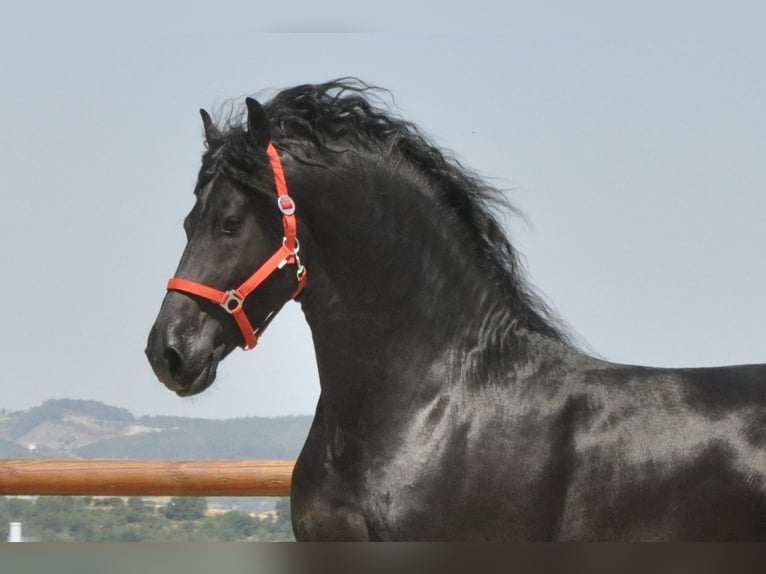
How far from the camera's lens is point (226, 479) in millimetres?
5527

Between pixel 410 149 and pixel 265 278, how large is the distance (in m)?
0.66

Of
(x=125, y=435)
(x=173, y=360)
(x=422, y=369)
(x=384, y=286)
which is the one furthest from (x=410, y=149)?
(x=125, y=435)

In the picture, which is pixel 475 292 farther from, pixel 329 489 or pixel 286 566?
pixel 286 566

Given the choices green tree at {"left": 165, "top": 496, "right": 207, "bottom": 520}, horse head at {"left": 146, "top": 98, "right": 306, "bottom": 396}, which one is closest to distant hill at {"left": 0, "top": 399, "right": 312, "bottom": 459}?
green tree at {"left": 165, "top": 496, "right": 207, "bottom": 520}

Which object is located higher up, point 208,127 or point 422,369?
point 208,127

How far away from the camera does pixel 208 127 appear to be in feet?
11.4

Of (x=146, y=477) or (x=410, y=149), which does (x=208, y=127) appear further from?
(x=146, y=477)

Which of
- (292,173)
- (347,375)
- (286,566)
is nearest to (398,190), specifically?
(292,173)

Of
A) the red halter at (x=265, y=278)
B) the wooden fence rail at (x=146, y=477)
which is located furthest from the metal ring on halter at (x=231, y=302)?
the wooden fence rail at (x=146, y=477)

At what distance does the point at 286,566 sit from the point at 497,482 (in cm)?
111

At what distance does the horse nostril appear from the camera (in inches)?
120

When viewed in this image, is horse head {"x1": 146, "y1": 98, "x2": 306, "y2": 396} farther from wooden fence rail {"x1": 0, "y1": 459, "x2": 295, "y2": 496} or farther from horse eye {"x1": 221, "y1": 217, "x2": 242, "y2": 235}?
wooden fence rail {"x1": 0, "y1": 459, "x2": 295, "y2": 496}

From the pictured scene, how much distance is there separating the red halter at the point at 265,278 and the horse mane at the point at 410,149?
0.50 ft

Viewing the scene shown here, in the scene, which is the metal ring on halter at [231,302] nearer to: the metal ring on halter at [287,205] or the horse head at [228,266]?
the horse head at [228,266]
